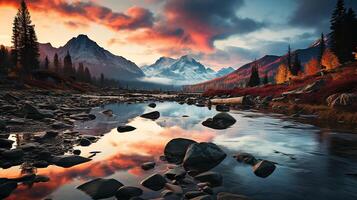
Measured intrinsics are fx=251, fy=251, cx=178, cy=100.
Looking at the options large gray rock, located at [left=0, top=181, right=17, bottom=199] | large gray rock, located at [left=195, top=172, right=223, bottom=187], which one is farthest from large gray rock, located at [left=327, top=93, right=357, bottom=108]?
large gray rock, located at [left=0, top=181, right=17, bottom=199]

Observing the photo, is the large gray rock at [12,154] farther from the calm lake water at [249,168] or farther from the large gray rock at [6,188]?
the large gray rock at [6,188]

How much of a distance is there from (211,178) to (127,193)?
2.33m

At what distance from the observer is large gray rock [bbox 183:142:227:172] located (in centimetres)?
823

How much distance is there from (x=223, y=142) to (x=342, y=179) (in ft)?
19.0

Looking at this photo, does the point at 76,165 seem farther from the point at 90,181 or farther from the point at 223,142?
the point at 223,142

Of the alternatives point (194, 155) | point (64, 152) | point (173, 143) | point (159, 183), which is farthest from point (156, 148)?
point (159, 183)

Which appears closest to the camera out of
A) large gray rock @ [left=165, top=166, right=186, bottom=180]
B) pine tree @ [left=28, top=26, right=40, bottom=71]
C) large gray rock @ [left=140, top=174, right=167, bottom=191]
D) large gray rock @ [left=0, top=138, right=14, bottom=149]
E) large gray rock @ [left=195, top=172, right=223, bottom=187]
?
large gray rock @ [left=140, top=174, right=167, bottom=191]

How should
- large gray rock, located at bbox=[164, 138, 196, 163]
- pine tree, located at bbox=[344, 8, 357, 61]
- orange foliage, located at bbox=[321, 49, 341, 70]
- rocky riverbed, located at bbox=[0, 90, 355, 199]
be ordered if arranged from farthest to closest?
orange foliage, located at bbox=[321, 49, 341, 70], pine tree, located at bbox=[344, 8, 357, 61], large gray rock, located at bbox=[164, 138, 196, 163], rocky riverbed, located at bbox=[0, 90, 355, 199]

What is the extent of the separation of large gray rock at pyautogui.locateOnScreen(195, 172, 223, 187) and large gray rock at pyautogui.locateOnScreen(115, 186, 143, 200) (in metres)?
1.76

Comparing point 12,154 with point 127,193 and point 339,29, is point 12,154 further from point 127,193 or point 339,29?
point 339,29

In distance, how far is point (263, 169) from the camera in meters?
7.75

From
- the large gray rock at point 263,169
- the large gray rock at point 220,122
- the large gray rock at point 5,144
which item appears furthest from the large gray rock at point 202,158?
the large gray rock at point 220,122

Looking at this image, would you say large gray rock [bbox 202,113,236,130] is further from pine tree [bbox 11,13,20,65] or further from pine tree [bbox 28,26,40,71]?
pine tree [bbox 11,13,20,65]

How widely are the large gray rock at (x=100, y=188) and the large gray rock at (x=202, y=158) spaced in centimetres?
259
